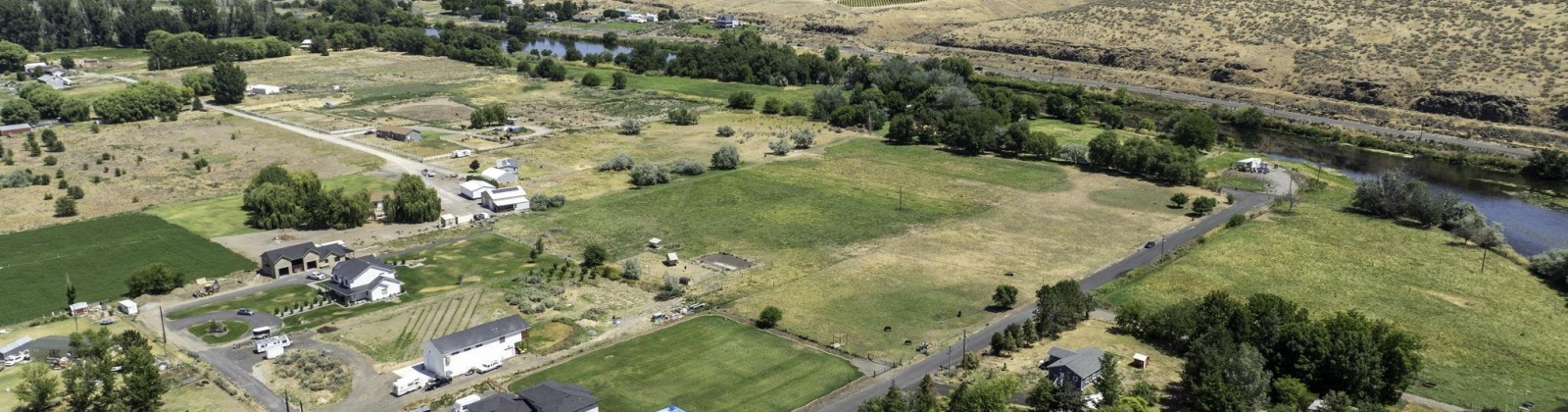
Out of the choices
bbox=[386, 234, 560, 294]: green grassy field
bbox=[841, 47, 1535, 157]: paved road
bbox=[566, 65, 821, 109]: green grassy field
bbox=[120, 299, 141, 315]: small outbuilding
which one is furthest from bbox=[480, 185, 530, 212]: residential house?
bbox=[841, 47, 1535, 157]: paved road

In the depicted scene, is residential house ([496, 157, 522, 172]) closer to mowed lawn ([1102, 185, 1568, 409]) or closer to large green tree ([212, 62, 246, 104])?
mowed lawn ([1102, 185, 1568, 409])

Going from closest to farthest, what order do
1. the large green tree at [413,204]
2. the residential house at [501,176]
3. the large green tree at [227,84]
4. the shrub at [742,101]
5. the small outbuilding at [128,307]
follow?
1. the small outbuilding at [128,307]
2. the large green tree at [413,204]
3. the residential house at [501,176]
4. the large green tree at [227,84]
5. the shrub at [742,101]

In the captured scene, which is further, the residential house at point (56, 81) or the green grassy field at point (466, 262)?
the residential house at point (56, 81)

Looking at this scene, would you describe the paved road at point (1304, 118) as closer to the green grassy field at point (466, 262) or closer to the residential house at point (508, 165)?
the residential house at point (508, 165)

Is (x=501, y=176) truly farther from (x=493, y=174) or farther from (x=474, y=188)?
(x=474, y=188)

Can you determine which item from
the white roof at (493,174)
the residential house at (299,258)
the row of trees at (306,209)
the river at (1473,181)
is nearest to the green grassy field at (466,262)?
the residential house at (299,258)

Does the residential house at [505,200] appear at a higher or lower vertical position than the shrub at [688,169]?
lower
